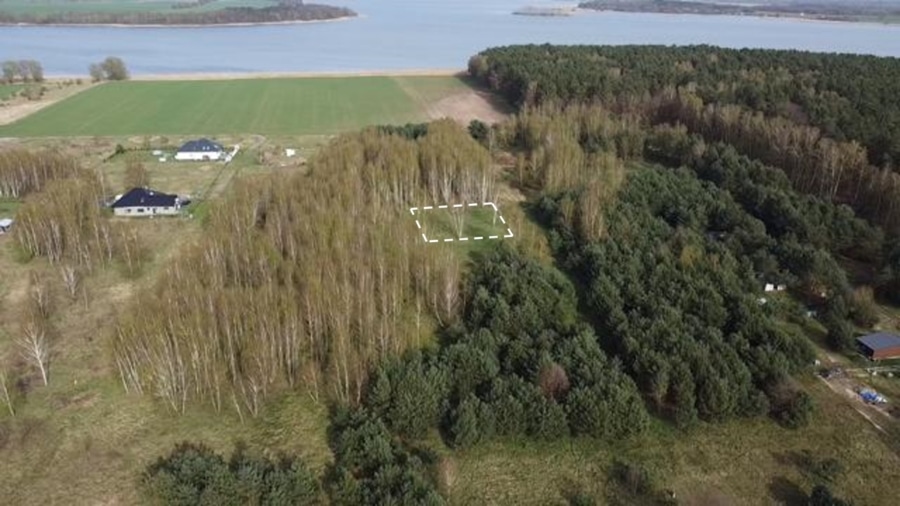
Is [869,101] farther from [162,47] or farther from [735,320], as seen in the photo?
[162,47]

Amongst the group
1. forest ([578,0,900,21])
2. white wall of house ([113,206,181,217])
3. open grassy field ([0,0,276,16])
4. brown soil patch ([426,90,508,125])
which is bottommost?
white wall of house ([113,206,181,217])

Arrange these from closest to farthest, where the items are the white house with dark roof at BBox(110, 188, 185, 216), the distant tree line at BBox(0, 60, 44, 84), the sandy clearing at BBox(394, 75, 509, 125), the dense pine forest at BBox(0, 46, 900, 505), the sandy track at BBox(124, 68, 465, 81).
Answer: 1. the dense pine forest at BBox(0, 46, 900, 505)
2. the white house with dark roof at BBox(110, 188, 185, 216)
3. the sandy clearing at BBox(394, 75, 509, 125)
4. the distant tree line at BBox(0, 60, 44, 84)
5. the sandy track at BBox(124, 68, 465, 81)

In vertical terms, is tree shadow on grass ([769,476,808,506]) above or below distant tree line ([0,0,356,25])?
below

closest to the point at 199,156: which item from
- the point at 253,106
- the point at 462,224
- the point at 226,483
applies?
the point at 253,106

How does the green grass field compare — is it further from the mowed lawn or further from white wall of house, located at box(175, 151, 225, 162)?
the mowed lawn

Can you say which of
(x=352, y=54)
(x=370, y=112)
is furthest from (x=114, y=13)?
(x=370, y=112)

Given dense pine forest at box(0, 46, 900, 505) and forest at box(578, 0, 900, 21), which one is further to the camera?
forest at box(578, 0, 900, 21)

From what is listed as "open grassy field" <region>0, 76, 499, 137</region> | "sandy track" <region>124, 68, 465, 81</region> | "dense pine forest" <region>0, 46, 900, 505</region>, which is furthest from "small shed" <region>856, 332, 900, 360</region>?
"sandy track" <region>124, 68, 465, 81</region>

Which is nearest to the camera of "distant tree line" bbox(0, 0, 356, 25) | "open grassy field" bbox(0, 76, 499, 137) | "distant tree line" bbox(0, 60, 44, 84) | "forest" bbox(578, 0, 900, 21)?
"open grassy field" bbox(0, 76, 499, 137)
